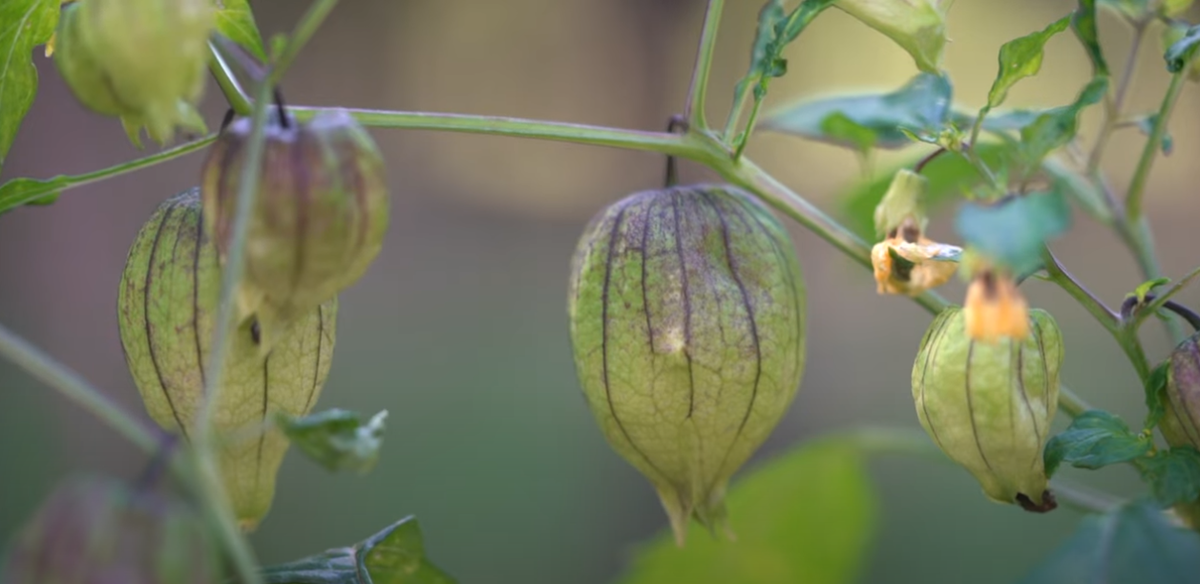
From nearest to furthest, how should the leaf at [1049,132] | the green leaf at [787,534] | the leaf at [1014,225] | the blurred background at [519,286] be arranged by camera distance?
the leaf at [1014,225] → the leaf at [1049,132] → the green leaf at [787,534] → the blurred background at [519,286]

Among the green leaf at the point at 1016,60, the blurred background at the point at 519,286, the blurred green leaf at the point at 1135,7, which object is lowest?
the blurred background at the point at 519,286

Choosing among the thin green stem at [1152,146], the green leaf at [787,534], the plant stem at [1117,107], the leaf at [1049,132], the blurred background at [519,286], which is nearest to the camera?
the leaf at [1049,132]

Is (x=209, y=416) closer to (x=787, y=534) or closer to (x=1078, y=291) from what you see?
(x=1078, y=291)

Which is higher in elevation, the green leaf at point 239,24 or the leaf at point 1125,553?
the green leaf at point 239,24

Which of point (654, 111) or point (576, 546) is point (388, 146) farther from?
point (576, 546)

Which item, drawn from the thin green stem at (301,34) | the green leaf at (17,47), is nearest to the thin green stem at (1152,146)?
the thin green stem at (301,34)

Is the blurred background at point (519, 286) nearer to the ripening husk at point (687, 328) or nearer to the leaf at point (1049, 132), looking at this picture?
the ripening husk at point (687, 328)

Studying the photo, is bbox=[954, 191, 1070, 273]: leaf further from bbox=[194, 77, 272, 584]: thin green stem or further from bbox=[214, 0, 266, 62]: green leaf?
bbox=[214, 0, 266, 62]: green leaf
